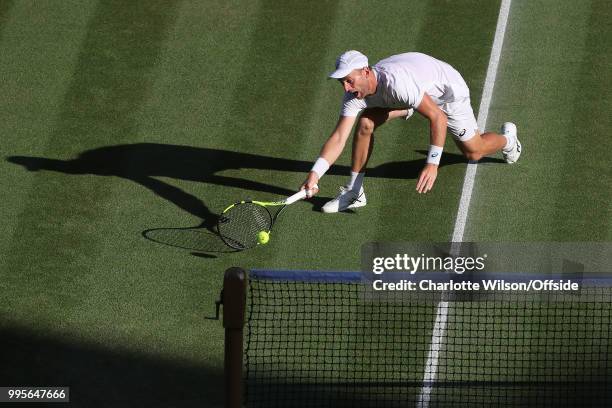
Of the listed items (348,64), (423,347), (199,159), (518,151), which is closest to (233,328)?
(423,347)

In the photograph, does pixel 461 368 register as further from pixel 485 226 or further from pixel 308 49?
pixel 308 49

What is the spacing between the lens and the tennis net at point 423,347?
1109 cm

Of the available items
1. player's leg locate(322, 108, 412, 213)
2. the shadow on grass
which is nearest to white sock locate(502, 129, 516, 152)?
player's leg locate(322, 108, 412, 213)

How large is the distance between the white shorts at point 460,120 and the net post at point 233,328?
14.3 feet

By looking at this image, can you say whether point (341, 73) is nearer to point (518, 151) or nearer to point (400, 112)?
point (400, 112)

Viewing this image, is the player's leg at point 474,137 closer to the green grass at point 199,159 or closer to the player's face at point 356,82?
the green grass at point 199,159

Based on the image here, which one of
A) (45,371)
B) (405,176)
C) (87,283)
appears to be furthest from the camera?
(405,176)

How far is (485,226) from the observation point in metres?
13.0

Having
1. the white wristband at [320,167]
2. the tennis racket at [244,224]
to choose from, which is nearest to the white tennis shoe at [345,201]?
the tennis racket at [244,224]

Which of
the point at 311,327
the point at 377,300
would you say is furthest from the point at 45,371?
the point at 377,300

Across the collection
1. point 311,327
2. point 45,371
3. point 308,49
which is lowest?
point 45,371

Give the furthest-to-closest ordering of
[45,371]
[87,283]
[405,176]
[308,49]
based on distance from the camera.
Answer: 1. [308,49]
2. [405,176]
3. [87,283]
4. [45,371]

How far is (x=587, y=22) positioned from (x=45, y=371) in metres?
8.22

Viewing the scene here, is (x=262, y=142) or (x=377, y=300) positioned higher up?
(x=262, y=142)
